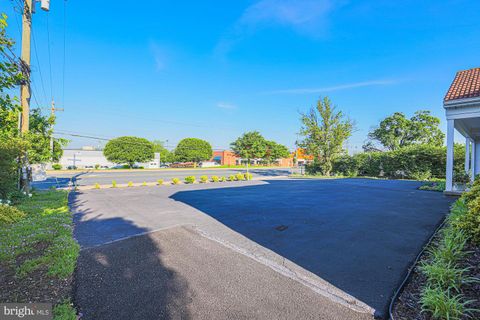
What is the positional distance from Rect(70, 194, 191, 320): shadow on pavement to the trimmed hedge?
→ 17489 mm

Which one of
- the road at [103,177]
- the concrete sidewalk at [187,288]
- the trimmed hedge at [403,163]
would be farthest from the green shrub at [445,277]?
the road at [103,177]

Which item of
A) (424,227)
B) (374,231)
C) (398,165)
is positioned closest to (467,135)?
(398,165)

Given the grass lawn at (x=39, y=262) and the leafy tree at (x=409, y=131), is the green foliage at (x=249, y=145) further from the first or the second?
the grass lawn at (x=39, y=262)

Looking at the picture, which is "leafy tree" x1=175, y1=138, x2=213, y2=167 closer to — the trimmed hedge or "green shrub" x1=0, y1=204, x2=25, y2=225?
the trimmed hedge

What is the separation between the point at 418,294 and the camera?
2521 mm

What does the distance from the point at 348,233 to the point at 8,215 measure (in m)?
7.76

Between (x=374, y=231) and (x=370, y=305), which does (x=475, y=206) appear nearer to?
(x=374, y=231)

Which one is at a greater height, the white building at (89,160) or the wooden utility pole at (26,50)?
the wooden utility pole at (26,50)

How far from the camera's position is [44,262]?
10.7 feet

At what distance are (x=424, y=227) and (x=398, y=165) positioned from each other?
52.5 feet

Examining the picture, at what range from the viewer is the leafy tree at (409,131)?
93.7 ft

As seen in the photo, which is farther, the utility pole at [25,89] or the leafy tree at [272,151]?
the leafy tree at [272,151]

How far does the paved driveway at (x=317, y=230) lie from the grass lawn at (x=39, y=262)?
0.50 m

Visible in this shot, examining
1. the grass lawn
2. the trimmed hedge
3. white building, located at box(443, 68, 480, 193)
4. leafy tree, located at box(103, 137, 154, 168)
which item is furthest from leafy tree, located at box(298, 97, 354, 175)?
leafy tree, located at box(103, 137, 154, 168)
